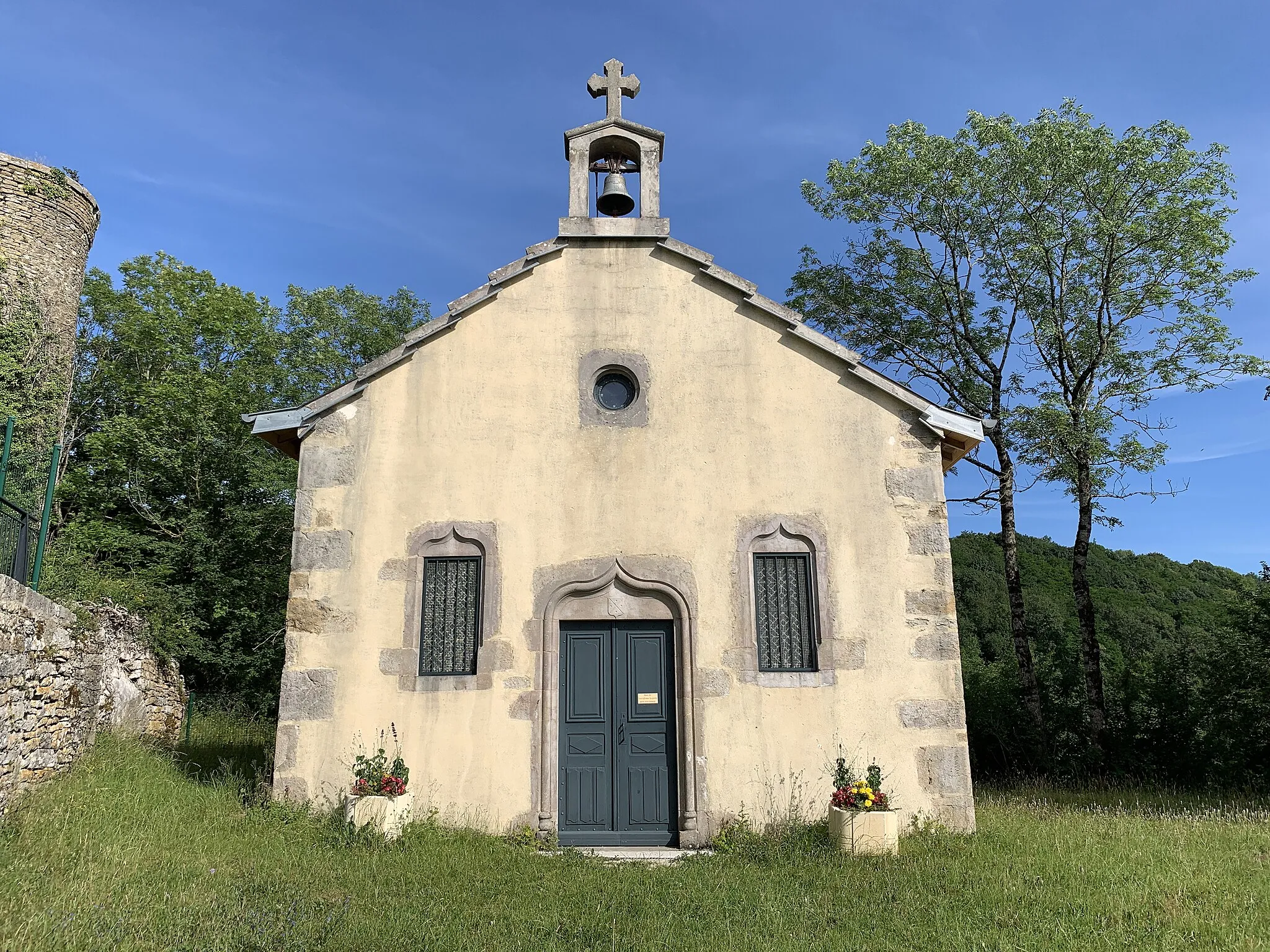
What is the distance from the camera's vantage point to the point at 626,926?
551 centimetres

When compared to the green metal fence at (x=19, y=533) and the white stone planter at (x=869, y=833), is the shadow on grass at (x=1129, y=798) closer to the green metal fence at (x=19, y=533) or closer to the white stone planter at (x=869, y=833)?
the white stone planter at (x=869, y=833)

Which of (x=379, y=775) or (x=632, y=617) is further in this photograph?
(x=632, y=617)

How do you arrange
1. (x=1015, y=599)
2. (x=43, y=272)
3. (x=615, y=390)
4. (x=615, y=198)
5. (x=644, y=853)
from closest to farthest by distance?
(x=644, y=853) < (x=615, y=390) < (x=615, y=198) < (x=1015, y=599) < (x=43, y=272)

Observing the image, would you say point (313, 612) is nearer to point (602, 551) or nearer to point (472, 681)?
point (472, 681)

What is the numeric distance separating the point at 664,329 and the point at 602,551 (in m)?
2.72

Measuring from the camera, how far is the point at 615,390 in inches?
377

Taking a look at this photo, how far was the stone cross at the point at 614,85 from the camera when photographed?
34.7 feet

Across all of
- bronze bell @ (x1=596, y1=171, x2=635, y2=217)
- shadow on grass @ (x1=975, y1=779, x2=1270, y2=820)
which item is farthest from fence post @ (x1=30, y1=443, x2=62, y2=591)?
shadow on grass @ (x1=975, y1=779, x2=1270, y2=820)

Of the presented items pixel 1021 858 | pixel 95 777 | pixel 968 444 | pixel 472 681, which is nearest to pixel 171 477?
pixel 95 777

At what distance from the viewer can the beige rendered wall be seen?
8.31 meters

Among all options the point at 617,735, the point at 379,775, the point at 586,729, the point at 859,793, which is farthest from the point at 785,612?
the point at 379,775

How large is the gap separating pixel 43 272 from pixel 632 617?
1887 cm

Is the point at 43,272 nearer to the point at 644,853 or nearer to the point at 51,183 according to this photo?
the point at 51,183

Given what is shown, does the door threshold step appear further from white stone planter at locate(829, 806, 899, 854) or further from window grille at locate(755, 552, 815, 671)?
window grille at locate(755, 552, 815, 671)
